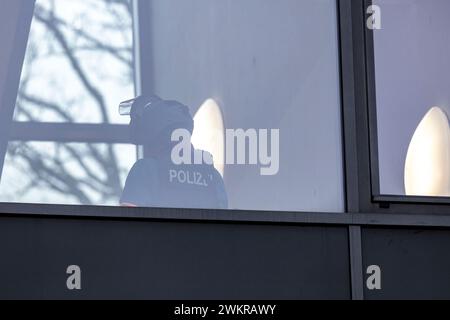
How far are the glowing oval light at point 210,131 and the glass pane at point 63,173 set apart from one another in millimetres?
321

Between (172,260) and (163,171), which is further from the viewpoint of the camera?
(163,171)

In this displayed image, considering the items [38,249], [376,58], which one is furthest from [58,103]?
[376,58]

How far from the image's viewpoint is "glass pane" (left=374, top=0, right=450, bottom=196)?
18.4 feet

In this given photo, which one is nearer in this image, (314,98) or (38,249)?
(38,249)

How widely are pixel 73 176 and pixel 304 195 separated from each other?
0.94 m

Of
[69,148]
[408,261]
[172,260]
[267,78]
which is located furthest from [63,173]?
[408,261]

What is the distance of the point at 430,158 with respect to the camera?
222 inches

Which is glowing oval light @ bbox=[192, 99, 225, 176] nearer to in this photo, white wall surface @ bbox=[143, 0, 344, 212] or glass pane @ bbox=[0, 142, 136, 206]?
white wall surface @ bbox=[143, 0, 344, 212]

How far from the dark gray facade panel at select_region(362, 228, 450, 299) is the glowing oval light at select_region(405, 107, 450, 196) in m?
0.21

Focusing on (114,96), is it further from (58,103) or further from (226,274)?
(226,274)

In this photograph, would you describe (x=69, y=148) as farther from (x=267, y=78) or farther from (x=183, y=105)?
(x=267, y=78)

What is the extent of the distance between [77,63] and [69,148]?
36 centimetres

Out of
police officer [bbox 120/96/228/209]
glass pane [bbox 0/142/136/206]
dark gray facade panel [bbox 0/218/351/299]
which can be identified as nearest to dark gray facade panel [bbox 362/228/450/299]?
dark gray facade panel [bbox 0/218/351/299]
